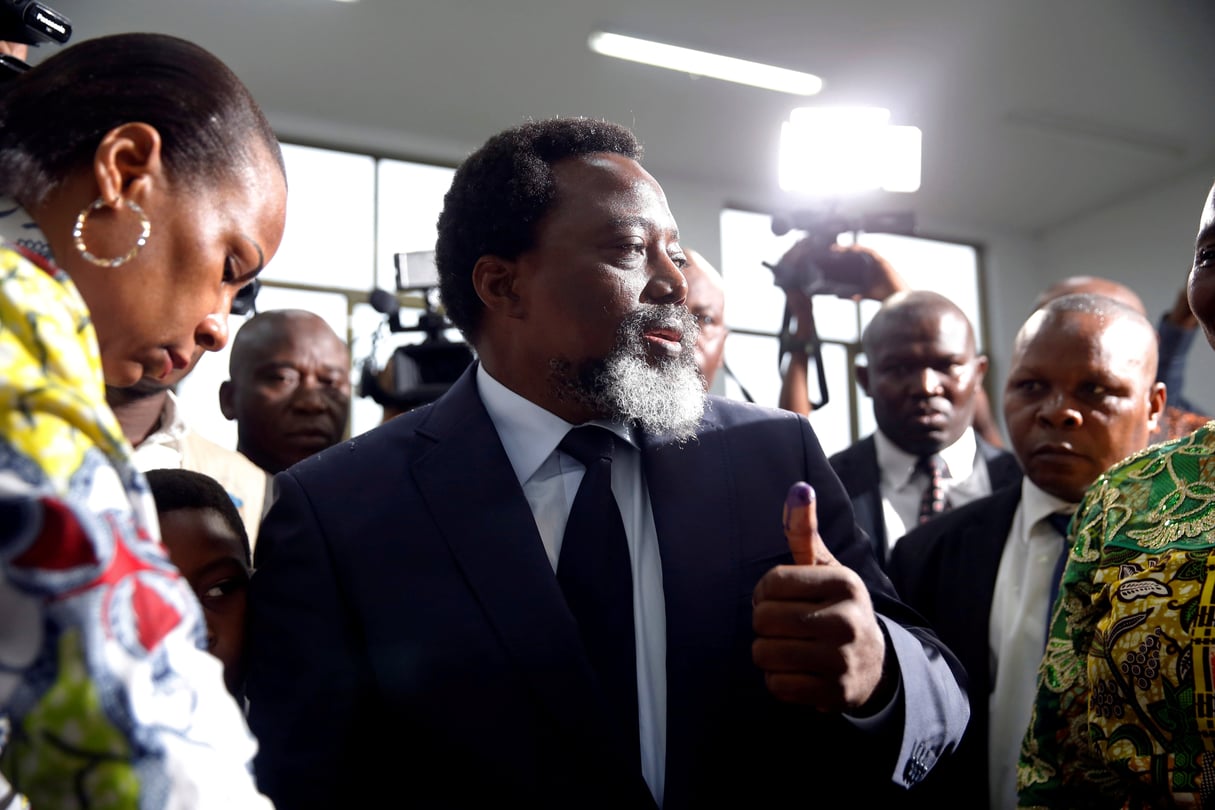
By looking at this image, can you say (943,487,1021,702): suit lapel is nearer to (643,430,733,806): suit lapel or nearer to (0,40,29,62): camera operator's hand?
(643,430,733,806): suit lapel

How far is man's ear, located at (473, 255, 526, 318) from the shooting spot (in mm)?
1790

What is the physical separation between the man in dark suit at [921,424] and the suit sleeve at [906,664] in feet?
4.31

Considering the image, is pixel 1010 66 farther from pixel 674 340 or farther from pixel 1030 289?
pixel 674 340

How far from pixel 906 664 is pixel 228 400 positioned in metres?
2.07

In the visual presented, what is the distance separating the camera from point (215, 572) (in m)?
1.51

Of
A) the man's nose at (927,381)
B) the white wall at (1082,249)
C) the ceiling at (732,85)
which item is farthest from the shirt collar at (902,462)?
the white wall at (1082,249)

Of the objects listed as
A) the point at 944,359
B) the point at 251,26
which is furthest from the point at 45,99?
the point at 251,26

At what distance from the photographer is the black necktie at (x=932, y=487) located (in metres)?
2.89

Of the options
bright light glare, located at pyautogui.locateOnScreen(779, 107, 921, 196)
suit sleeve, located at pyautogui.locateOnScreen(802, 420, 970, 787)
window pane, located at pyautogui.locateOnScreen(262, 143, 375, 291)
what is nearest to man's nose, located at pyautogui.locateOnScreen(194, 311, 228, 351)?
suit sleeve, located at pyautogui.locateOnScreen(802, 420, 970, 787)

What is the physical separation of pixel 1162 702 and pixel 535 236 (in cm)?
108

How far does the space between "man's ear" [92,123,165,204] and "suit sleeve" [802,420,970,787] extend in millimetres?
972

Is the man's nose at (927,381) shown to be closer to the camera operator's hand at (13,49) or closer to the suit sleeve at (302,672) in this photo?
the suit sleeve at (302,672)

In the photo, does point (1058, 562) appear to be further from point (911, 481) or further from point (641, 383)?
point (641, 383)

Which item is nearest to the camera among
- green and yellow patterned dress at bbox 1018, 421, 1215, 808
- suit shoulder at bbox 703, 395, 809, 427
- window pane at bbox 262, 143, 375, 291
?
green and yellow patterned dress at bbox 1018, 421, 1215, 808
